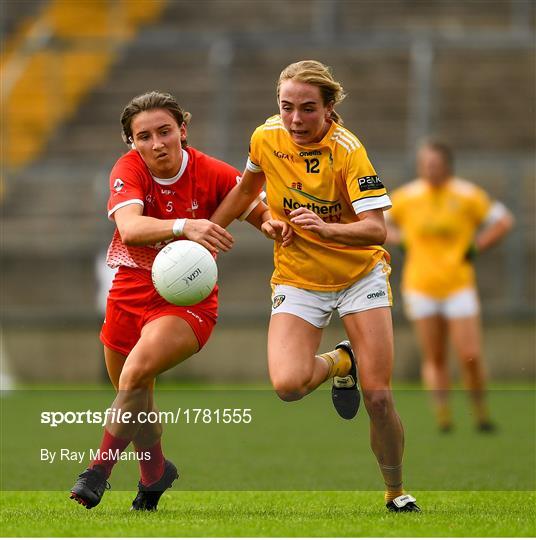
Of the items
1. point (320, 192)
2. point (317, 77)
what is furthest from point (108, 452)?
point (317, 77)

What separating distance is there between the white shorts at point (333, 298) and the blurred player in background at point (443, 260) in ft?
15.7

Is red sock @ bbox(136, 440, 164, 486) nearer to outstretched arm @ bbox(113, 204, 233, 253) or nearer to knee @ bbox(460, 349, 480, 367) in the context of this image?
outstretched arm @ bbox(113, 204, 233, 253)

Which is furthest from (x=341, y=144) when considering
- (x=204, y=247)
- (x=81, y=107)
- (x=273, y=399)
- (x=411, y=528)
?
(x=81, y=107)

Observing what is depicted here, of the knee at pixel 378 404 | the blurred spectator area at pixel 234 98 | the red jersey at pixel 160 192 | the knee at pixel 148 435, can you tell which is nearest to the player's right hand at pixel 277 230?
the red jersey at pixel 160 192

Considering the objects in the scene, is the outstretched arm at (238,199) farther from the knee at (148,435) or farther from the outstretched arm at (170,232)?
the knee at (148,435)

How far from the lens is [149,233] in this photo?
6137 mm

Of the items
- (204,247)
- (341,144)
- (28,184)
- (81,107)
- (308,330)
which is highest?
(81,107)

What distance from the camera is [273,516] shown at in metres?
6.28

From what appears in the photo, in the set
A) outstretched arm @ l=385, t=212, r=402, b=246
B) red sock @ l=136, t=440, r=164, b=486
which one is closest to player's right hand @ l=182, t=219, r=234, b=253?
red sock @ l=136, t=440, r=164, b=486

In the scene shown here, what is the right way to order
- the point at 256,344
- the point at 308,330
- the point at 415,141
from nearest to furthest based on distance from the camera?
1. the point at 308,330
2. the point at 256,344
3. the point at 415,141

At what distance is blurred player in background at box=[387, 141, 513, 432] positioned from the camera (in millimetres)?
11445

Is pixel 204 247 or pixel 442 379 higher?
pixel 204 247

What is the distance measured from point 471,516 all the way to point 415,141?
11.8 m

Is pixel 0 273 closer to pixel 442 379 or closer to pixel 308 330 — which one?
pixel 442 379
